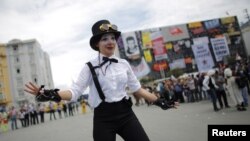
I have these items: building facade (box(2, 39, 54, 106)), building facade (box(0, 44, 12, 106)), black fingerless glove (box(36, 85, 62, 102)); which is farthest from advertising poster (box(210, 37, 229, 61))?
black fingerless glove (box(36, 85, 62, 102))

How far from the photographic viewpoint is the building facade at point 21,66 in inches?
3292

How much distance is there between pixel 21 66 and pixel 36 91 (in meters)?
88.1

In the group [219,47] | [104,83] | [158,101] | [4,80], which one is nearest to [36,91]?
[104,83]

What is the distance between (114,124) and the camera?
310cm

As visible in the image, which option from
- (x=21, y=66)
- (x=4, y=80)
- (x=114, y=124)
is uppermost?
(x=21, y=66)

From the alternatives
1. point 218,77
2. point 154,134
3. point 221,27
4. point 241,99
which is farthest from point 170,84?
point 221,27

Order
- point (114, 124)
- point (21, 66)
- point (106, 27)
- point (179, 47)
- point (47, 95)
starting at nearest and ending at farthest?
point (47, 95)
point (114, 124)
point (106, 27)
point (179, 47)
point (21, 66)

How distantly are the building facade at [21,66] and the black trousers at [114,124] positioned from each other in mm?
84119

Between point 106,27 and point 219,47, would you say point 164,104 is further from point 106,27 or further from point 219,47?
point 219,47

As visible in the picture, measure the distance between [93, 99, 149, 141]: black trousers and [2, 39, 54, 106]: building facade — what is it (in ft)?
276

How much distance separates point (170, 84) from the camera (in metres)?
21.5

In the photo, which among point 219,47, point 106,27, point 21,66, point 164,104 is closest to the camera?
point 106,27

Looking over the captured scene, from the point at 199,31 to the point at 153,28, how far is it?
471 inches

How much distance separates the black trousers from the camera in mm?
3059
